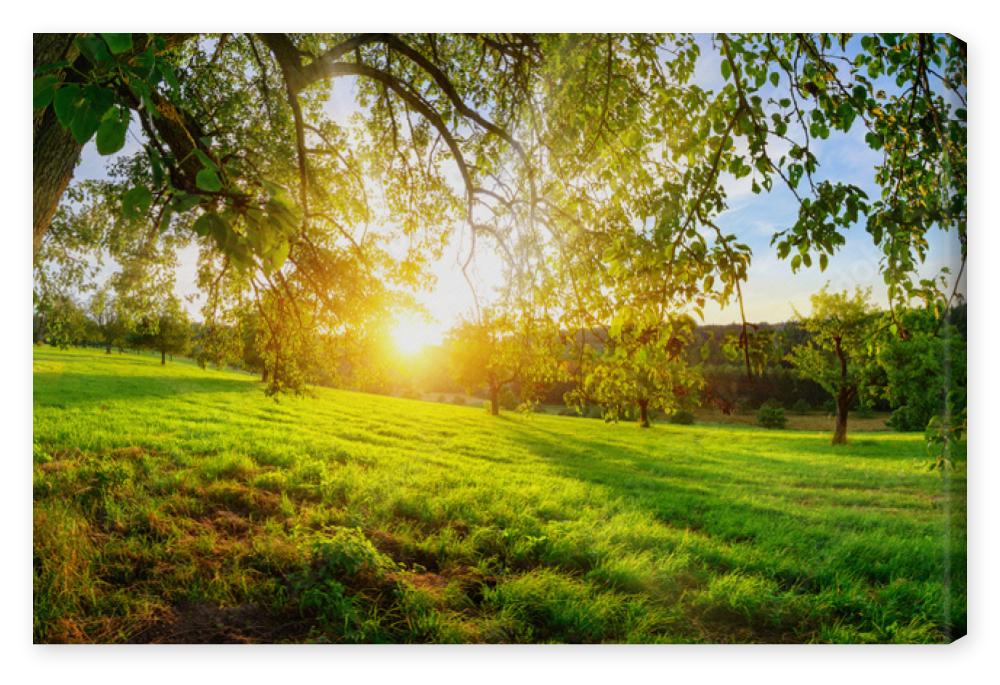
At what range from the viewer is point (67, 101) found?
4.58 ft

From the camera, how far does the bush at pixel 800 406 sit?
144 inches

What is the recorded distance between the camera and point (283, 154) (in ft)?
13.6

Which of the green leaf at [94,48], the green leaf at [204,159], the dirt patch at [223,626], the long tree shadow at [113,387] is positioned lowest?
the dirt patch at [223,626]

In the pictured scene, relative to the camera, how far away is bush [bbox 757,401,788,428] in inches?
145

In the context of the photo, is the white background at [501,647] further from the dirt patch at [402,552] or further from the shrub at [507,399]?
the shrub at [507,399]

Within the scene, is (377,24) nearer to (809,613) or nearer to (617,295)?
(617,295)

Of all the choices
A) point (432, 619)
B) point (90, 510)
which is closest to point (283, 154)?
point (90, 510)

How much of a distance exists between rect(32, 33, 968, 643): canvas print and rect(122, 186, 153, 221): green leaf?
68.1 inches

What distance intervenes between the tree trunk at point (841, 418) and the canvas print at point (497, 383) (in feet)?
0.11

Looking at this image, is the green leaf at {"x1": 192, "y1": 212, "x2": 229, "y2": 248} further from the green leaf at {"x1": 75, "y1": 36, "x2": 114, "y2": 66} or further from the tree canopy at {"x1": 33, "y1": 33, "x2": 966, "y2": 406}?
the tree canopy at {"x1": 33, "y1": 33, "x2": 966, "y2": 406}

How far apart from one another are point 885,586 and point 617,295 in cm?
209

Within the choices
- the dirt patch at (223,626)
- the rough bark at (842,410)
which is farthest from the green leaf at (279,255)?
the rough bark at (842,410)

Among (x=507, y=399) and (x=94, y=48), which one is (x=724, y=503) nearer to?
(x=507, y=399)

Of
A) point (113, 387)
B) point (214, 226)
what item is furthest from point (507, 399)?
point (214, 226)
